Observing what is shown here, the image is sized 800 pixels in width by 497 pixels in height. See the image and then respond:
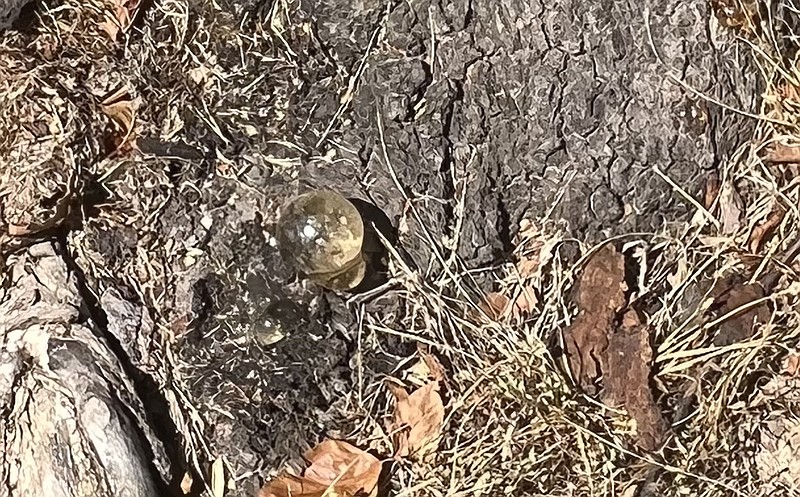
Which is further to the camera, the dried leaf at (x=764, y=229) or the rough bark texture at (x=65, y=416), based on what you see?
the dried leaf at (x=764, y=229)

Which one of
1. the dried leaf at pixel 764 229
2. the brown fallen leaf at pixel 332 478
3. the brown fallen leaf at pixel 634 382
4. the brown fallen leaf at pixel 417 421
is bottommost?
the brown fallen leaf at pixel 332 478

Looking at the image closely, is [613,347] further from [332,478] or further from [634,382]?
[332,478]

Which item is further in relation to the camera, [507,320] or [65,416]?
[507,320]

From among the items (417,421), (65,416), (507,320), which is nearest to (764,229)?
(507,320)

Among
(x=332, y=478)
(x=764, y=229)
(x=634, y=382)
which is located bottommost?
(x=332, y=478)

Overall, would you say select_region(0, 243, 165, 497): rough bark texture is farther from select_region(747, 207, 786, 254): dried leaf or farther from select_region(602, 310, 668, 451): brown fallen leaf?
select_region(747, 207, 786, 254): dried leaf

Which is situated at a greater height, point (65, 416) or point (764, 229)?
point (764, 229)

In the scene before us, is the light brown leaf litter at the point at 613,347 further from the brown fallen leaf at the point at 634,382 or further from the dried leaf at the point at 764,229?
the dried leaf at the point at 764,229

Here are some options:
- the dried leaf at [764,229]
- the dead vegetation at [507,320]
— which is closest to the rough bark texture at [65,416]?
the dead vegetation at [507,320]
